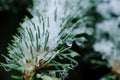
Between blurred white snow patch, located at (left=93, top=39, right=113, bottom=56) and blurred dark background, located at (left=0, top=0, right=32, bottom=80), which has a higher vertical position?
blurred dark background, located at (left=0, top=0, right=32, bottom=80)

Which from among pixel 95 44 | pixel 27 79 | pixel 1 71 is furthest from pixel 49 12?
pixel 1 71

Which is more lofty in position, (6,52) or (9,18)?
(9,18)

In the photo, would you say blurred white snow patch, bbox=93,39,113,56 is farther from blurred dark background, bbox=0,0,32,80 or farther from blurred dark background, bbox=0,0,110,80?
blurred dark background, bbox=0,0,32,80

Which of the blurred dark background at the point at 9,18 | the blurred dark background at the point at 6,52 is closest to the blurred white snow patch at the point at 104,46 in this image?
the blurred dark background at the point at 6,52

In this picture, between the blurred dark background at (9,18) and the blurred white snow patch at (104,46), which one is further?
the blurred dark background at (9,18)

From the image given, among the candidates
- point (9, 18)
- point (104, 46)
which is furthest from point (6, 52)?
point (104, 46)

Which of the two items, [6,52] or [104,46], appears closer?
[104,46]

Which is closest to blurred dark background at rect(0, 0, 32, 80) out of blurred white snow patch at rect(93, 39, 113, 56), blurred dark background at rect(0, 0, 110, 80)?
blurred dark background at rect(0, 0, 110, 80)

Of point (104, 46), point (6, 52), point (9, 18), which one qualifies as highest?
point (9, 18)

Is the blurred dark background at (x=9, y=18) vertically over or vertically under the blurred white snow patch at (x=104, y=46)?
over

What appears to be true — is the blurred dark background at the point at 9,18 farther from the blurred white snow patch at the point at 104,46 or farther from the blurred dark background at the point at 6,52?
the blurred white snow patch at the point at 104,46

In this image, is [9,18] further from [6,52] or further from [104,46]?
[104,46]

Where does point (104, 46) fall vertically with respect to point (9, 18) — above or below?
below

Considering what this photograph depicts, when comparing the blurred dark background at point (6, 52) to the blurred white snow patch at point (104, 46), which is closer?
the blurred white snow patch at point (104, 46)
